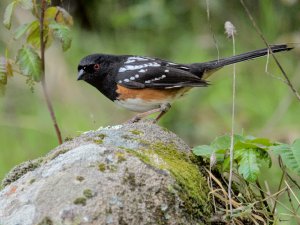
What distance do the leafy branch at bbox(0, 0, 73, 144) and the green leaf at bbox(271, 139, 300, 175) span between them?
1.75 meters

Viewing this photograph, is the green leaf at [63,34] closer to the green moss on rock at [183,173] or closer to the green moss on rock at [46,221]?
the green moss on rock at [183,173]

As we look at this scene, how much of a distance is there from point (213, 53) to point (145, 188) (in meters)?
5.86

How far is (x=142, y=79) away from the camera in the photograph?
17.9 feet

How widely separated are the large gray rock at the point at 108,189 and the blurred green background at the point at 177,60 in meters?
3.63

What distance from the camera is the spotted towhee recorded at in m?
5.37

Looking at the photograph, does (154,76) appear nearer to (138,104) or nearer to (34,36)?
(138,104)

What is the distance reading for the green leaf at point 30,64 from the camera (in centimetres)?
444

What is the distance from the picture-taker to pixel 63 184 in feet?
10.0

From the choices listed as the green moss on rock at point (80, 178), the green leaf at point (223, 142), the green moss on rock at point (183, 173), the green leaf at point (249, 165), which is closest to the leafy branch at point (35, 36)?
the green moss on rock at point (183, 173)

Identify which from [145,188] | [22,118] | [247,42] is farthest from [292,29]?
[145,188]

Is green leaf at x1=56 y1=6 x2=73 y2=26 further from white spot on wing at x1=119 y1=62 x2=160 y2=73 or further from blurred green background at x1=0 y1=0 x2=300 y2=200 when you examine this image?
blurred green background at x1=0 y1=0 x2=300 y2=200

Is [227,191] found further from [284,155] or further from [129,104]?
[129,104]

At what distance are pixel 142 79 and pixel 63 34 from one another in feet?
3.75

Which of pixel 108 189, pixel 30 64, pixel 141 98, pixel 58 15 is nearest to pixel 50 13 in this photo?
pixel 58 15
